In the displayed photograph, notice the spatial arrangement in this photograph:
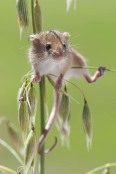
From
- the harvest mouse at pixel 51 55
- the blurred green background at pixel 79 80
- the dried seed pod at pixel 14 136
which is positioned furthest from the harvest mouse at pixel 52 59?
the blurred green background at pixel 79 80

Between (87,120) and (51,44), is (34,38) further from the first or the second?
(87,120)

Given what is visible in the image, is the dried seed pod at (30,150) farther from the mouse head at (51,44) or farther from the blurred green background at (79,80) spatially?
the blurred green background at (79,80)

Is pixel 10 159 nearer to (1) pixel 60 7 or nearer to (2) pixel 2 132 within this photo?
(2) pixel 2 132

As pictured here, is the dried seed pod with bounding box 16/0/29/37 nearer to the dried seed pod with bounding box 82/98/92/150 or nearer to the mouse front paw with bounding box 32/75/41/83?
the mouse front paw with bounding box 32/75/41/83

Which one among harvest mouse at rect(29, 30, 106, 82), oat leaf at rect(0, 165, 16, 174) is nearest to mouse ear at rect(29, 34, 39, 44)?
harvest mouse at rect(29, 30, 106, 82)

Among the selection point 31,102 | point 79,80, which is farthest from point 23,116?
point 79,80

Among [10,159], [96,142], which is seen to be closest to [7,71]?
[96,142]

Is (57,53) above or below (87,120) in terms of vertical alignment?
above
